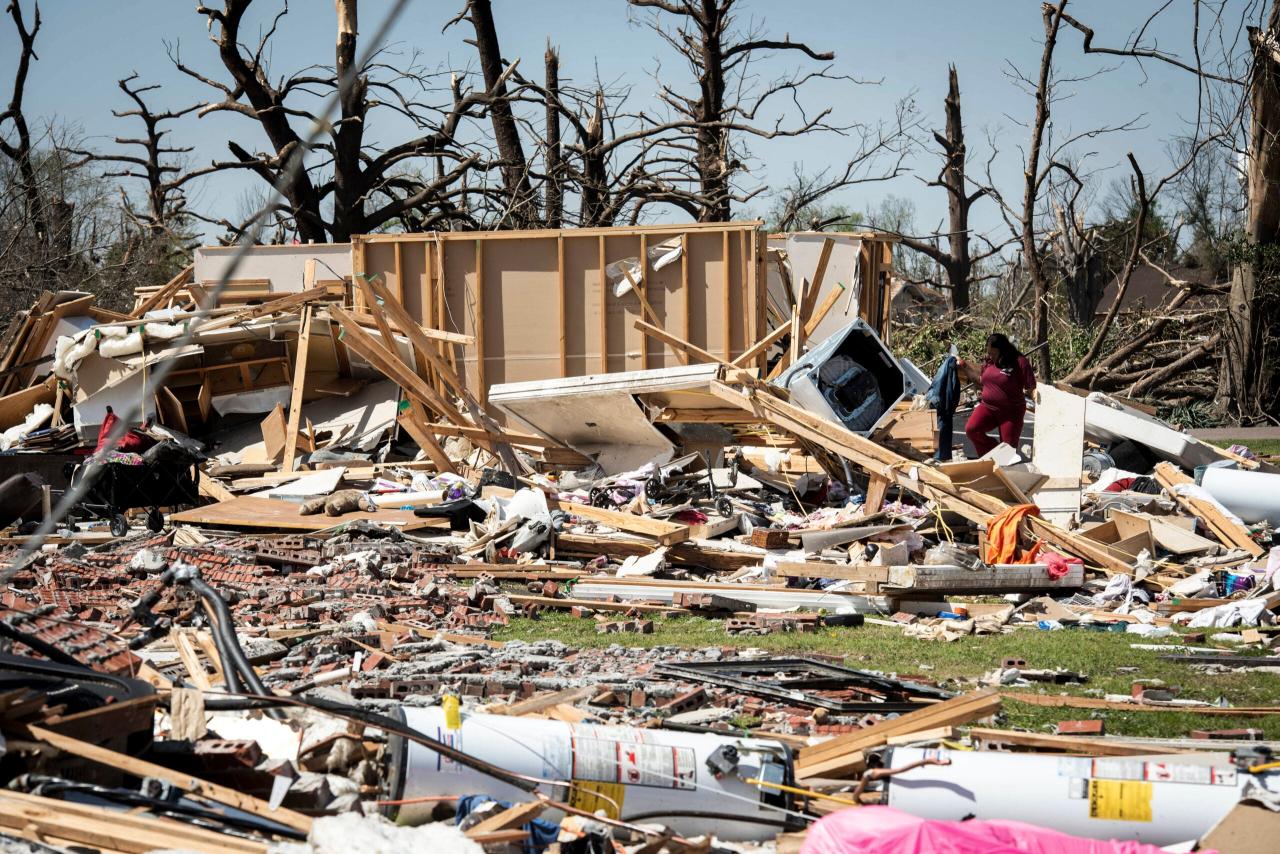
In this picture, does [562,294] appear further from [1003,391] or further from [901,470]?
[901,470]

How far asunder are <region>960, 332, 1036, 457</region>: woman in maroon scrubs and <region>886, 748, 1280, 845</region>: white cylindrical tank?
9330 mm

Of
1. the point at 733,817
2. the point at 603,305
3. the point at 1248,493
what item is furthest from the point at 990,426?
the point at 733,817

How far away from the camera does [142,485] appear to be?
41.9 feet

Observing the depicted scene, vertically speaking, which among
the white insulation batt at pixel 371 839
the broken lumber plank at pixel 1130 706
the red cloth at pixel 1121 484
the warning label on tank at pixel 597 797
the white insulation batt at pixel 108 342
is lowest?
the broken lumber plank at pixel 1130 706

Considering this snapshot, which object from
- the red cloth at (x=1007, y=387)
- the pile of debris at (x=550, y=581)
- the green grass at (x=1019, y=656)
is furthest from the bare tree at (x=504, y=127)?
the green grass at (x=1019, y=656)

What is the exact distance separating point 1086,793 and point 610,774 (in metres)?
1.61

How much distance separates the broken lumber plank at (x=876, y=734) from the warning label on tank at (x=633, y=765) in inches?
19.3

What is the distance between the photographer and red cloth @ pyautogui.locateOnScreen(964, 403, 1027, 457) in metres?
13.5

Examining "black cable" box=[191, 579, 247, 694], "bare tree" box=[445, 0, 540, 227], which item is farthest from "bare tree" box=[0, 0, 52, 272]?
"black cable" box=[191, 579, 247, 694]

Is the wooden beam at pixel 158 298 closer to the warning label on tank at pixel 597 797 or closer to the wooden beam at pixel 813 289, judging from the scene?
the wooden beam at pixel 813 289

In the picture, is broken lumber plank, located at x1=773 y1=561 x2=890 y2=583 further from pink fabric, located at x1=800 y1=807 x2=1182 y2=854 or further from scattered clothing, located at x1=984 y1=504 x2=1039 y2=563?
pink fabric, located at x1=800 y1=807 x2=1182 y2=854

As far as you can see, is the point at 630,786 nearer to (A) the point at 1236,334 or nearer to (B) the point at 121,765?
(B) the point at 121,765

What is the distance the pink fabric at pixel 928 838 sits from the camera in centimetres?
350

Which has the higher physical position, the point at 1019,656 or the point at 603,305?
the point at 603,305
